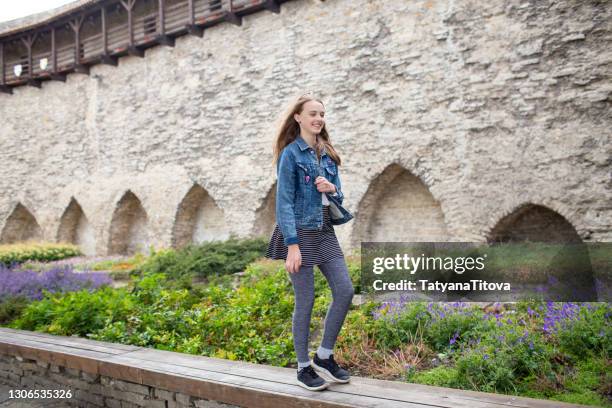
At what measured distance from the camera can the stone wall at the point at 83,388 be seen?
3.63 m

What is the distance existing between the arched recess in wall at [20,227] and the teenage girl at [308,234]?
18816 millimetres

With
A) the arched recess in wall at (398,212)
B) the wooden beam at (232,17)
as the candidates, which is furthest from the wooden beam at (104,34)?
the arched recess in wall at (398,212)

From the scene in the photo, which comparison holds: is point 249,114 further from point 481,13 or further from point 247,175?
point 481,13

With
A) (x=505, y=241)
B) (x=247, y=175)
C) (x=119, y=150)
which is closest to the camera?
(x=505, y=241)

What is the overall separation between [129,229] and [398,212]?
9.67 metres

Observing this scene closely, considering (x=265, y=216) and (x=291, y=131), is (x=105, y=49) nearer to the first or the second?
(x=265, y=216)

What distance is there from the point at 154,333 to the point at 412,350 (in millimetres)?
2527

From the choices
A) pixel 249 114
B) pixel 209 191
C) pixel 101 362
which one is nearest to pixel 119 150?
pixel 209 191

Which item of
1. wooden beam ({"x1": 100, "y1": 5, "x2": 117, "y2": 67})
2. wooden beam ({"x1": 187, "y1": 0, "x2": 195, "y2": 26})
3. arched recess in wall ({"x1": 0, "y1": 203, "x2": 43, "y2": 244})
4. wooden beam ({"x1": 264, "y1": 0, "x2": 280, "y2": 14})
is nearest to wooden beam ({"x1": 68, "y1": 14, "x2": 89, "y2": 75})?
wooden beam ({"x1": 100, "y1": 5, "x2": 117, "y2": 67})

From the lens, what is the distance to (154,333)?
16.3ft

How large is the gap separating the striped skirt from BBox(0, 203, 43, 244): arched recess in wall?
1873cm

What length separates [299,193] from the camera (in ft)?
9.83

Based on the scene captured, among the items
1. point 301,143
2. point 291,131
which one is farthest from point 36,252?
point 301,143

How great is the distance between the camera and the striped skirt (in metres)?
2.92
